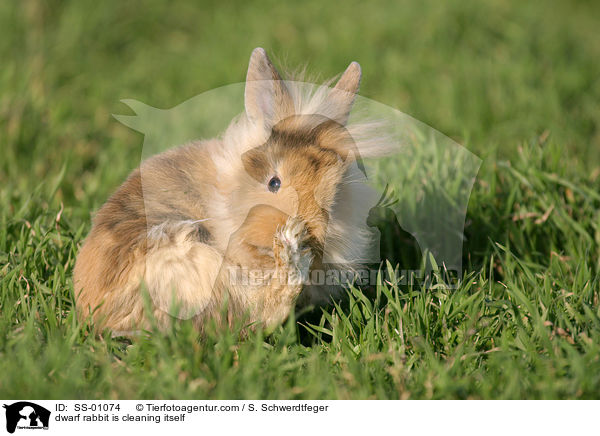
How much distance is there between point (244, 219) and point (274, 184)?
8.3 inches

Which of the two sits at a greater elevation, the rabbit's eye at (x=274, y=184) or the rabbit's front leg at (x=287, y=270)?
the rabbit's eye at (x=274, y=184)

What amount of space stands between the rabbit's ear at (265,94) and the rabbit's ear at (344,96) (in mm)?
201

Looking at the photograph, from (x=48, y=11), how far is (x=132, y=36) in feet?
2.90

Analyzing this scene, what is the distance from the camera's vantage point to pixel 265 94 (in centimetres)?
321

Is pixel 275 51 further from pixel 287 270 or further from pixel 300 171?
pixel 287 270

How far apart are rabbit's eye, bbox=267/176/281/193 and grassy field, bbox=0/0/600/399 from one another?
0.64 m

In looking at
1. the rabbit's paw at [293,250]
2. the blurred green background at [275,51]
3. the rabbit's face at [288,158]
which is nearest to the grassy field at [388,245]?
the blurred green background at [275,51]

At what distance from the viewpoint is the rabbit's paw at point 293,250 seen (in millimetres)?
2885

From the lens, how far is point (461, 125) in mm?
5555
